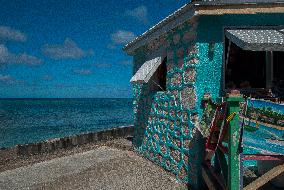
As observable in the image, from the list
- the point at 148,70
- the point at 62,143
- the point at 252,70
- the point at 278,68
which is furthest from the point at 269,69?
the point at 62,143

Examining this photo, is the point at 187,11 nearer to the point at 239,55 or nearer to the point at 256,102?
the point at 239,55

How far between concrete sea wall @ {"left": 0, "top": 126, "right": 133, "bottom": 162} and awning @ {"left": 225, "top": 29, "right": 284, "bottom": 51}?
30.8 feet

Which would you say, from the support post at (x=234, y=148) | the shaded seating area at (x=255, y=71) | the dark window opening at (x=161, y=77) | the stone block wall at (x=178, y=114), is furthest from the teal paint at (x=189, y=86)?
the support post at (x=234, y=148)

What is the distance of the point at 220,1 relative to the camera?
22.4 feet

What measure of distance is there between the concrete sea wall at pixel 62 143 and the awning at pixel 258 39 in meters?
9.39

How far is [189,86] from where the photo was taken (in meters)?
7.60

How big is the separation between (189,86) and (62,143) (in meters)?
8.26

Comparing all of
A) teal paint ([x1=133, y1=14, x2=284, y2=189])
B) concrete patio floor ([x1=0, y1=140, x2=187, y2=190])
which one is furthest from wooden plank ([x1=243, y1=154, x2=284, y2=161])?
concrete patio floor ([x1=0, y1=140, x2=187, y2=190])

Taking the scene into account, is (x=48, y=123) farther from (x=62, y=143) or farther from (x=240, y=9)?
(x=240, y=9)

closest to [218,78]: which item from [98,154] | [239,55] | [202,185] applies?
[239,55]

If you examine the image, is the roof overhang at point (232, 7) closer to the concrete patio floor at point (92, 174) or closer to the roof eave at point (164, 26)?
the roof eave at point (164, 26)

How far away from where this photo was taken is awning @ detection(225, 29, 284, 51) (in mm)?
5625

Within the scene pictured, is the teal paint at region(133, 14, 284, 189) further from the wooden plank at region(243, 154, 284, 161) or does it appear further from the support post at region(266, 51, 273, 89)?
the wooden plank at region(243, 154, 284, 161)

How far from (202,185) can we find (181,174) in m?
0.77
